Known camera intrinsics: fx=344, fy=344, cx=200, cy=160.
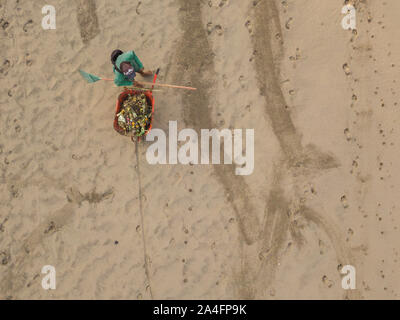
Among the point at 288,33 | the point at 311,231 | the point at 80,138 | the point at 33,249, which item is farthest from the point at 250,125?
the point at 33,249

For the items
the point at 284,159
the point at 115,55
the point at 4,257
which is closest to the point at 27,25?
the point at 115,55

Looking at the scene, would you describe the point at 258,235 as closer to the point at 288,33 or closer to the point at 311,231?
the point at 311,231

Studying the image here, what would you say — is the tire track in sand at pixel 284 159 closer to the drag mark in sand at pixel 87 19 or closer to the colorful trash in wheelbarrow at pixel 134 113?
the colorful trash in wheelbarrow at pixel 134 113

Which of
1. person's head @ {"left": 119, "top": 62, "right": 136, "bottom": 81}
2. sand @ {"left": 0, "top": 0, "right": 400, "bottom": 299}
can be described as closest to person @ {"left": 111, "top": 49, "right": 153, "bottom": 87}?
person's head @ {"left": 119, "top": 62, "right": 136, "bottom": 81}

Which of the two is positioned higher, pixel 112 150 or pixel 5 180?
pixel 112 150

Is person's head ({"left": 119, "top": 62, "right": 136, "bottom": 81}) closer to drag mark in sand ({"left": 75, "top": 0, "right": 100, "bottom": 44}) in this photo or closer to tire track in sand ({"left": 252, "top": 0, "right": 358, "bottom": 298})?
drag mark in sand ({"left": 75, "top": 0, "right": 100, "bottom": 44})
